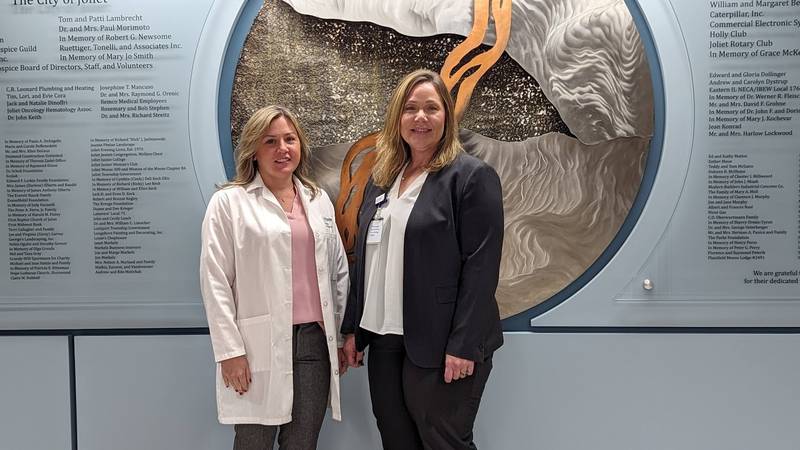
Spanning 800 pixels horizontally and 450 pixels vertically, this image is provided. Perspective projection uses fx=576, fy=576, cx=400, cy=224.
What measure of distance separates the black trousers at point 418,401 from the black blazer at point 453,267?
0.07 metres

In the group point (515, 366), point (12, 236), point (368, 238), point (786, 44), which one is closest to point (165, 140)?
point (12, 236)

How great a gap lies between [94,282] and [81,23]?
1041mm

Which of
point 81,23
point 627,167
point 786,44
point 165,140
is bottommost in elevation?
point 627,167

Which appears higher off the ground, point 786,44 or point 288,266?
point 786,44

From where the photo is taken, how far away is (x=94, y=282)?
2.33 meters

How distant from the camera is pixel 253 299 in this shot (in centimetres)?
184

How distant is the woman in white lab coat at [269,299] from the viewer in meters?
1.82

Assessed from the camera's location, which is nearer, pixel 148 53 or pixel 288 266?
pixel 288 266

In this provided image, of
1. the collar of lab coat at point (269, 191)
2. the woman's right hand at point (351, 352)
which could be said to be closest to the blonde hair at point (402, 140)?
the collar of lab coat at point (269, 191)

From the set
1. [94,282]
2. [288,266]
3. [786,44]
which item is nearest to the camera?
[288,266]

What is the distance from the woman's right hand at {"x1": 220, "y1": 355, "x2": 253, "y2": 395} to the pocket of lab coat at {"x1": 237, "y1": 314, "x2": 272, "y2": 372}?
0.07 ft

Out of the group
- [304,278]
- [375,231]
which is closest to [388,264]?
[375,231]

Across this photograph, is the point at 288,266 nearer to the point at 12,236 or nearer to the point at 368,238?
the point at 368,238

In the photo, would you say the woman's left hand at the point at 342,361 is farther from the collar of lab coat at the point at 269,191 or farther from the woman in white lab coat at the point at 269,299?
the collar of lab coat at the point at 269,191
